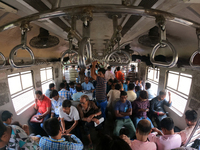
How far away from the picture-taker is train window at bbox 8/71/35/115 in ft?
13.8

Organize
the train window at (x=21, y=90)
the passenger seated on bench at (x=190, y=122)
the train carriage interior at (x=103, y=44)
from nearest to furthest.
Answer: the train carriage interior at (x=103, y=44), the passenger seated on bench at (x=190, y=122), the train window at (x=21, y=90)

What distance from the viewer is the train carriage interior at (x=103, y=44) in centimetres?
72

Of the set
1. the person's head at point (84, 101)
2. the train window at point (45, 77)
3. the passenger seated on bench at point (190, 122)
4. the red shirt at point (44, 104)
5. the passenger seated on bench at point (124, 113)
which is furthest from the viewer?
the train window at point (45, 77)

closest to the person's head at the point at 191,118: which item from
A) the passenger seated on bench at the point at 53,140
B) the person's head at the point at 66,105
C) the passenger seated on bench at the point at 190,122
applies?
the passenger seated on bench at the point at 190,122

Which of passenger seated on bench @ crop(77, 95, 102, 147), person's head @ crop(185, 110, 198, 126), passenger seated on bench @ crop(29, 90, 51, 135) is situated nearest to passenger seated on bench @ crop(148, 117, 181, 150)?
person's head @ crop(185, 110, 198, 126)

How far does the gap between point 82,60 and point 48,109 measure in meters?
3.61

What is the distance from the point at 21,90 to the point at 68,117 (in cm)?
342

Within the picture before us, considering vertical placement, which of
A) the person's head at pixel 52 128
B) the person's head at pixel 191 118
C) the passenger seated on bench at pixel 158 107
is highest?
the person's head at pixel 52 128

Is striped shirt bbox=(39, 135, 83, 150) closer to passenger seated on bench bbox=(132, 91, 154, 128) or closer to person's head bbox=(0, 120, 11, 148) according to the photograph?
person's head bbox=(0, 120, 11, 148)

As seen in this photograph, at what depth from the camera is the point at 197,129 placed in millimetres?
1826

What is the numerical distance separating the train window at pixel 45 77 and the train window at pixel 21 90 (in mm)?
1212

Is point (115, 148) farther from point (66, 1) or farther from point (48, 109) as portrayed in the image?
point (48, 109)

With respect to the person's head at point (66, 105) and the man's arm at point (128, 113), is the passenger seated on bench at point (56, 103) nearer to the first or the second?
the person's head at point (66, 105)

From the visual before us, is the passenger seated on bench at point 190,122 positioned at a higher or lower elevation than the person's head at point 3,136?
lower
